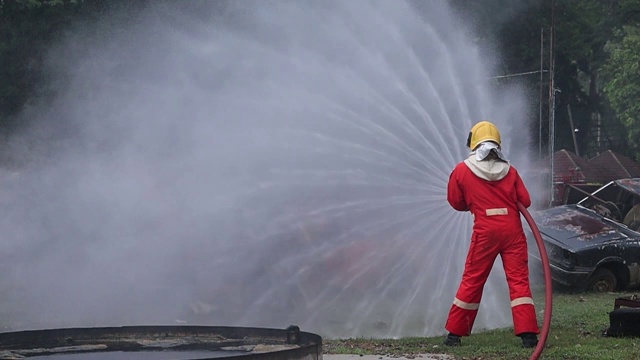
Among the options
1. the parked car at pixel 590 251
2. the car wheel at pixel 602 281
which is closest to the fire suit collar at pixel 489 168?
the parked car at pixel 590 251

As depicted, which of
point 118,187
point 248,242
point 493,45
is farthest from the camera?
point 493,45

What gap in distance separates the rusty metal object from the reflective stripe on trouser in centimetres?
306

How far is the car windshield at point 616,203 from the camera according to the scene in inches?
728

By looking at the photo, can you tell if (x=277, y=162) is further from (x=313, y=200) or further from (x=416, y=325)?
(x=416, y=325)

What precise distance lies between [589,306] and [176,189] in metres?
5.43

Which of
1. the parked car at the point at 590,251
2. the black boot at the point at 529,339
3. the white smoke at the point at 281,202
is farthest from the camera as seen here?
the parked car at the point at 590,251

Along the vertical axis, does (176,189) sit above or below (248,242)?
above

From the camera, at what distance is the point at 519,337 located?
8672 mm

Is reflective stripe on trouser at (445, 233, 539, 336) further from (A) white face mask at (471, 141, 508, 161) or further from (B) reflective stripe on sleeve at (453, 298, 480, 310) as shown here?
(A) white face mask at (471, 141, 508, 161)

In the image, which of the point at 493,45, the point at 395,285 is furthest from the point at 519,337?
the point at 493,45

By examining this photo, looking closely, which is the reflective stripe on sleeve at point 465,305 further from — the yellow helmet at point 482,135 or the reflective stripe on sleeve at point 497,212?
the yellow helmet at point 482,135

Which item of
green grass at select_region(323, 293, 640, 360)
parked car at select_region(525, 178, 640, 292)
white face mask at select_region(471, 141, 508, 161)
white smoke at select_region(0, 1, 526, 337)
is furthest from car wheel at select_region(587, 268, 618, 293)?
white face mask at select_region(471, 141, 508, 161)

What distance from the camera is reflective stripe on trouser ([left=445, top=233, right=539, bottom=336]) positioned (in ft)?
26.9

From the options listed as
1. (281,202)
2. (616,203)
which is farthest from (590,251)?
(281,202)
